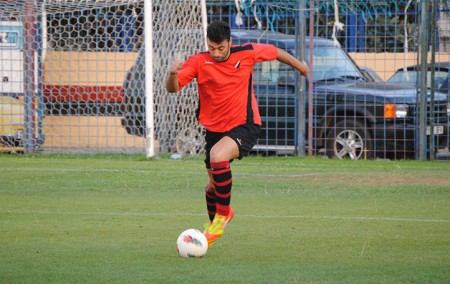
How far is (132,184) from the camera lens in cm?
1402

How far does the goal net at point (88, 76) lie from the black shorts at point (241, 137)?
10.1 m

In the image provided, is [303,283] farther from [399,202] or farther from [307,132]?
[307,132]

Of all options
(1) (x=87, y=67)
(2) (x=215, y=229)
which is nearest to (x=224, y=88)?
(2) (x=215, y=229)

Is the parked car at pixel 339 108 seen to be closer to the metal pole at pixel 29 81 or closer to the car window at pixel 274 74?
the car window at pixel 274 74

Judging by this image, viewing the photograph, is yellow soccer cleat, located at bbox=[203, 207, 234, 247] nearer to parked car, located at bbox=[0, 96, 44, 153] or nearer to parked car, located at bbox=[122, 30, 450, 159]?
parked car, located at bbox=[122, 30, 450, 159]

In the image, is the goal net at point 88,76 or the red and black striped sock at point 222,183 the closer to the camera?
the red and black striped sock at point 222,183

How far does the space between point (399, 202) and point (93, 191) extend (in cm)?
387

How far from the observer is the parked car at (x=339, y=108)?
19109 millimetres

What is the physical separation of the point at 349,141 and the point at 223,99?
1090cm

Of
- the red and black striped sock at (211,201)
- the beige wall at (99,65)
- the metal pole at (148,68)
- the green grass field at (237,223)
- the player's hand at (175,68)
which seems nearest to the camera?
the green grass field at (237,223)

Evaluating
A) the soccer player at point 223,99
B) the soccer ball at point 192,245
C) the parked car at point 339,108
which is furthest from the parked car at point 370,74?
the soccer ball at point 192,245

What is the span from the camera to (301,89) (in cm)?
1898

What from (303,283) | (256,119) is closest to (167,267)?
(303,283)

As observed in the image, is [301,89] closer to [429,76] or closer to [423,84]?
[423,84]
